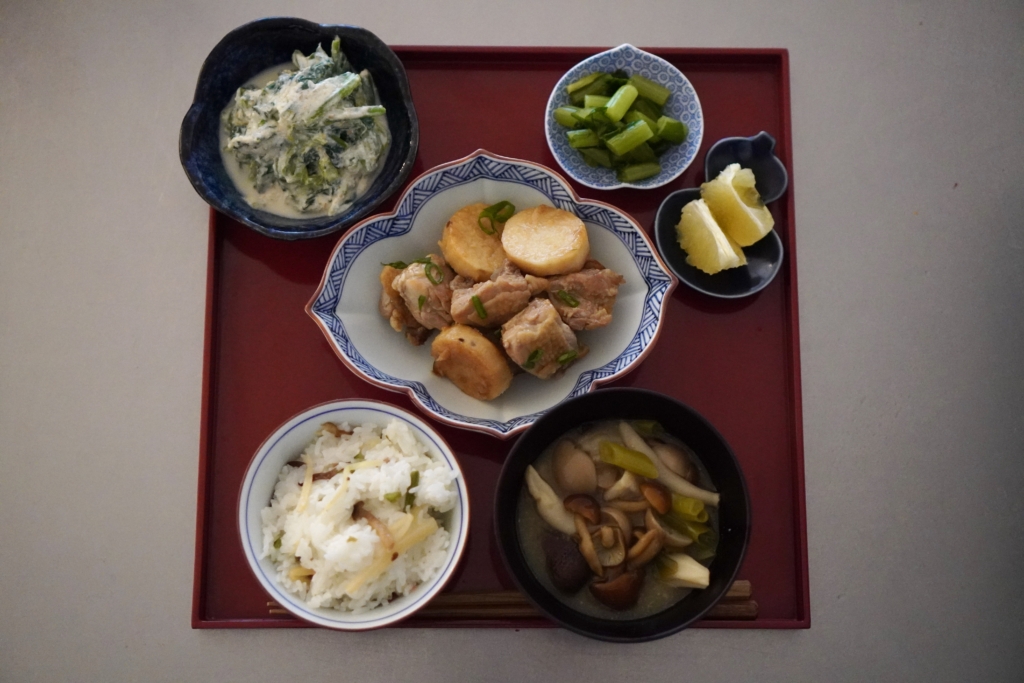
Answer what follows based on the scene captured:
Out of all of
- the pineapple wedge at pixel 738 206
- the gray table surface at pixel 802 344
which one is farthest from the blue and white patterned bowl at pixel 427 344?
the gray table surface at pixel 802 344

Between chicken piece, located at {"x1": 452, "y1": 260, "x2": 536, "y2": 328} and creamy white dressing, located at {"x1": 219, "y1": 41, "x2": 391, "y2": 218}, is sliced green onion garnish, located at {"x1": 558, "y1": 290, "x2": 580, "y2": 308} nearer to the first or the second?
chicken piece, located at {"x1": 452, "y1": 260, "x2": 536, "y2": 328}

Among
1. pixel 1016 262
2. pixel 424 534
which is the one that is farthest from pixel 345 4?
pixel 1016 262

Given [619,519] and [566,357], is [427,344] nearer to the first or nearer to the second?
[566,357]

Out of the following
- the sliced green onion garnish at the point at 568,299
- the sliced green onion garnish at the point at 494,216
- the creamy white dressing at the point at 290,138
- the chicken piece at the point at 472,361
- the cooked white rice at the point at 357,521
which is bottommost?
the cooked white rice at the point at 357,521

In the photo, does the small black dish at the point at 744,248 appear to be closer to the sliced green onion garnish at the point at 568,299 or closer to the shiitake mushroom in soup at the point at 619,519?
the sliced green onion garnish at the point at 568,299

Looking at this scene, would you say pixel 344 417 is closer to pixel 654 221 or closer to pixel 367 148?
pixel 367 148

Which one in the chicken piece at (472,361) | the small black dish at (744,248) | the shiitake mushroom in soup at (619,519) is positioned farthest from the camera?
the small black dish at (744,248)
